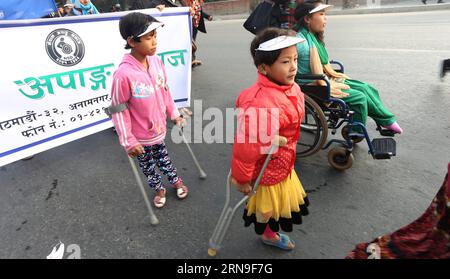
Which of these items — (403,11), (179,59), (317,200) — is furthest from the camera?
(403,11)

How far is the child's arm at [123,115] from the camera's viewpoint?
1986 mm

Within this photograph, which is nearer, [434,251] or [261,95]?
[434,251]

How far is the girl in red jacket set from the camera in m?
1.51

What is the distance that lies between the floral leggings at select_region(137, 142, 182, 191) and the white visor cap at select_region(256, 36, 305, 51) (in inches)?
51.1

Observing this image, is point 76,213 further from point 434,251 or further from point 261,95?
point 434,251

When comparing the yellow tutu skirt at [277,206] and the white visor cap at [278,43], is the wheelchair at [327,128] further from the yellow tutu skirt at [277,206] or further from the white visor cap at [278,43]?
the white visor cap at [278,43]

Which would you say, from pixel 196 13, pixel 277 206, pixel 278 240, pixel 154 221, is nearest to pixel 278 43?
pixel 277 206

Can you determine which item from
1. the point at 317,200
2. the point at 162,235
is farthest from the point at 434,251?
the point at 162,235

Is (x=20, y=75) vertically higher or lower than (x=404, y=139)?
higher

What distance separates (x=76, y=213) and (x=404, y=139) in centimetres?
334

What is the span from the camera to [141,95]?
6.81 feet

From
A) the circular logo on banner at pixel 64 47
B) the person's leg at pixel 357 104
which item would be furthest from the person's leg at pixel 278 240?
the circular logo on banner at pixel 64 47

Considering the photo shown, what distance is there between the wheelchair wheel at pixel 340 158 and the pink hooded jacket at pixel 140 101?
1.49 m

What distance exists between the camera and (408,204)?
2312 mm
